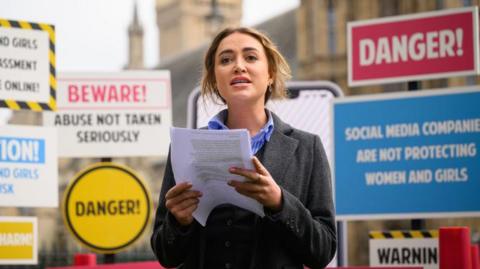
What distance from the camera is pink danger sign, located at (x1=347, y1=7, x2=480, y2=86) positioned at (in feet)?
30.5

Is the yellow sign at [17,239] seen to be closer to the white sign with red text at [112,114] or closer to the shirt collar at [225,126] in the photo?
the white sign with red text at [112,114]

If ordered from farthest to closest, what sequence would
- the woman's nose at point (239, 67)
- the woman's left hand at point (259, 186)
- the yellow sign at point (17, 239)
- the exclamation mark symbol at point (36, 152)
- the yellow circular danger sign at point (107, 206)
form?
the yellow circular danger sign at point (107, 206) < the exclamation mark symbol at point (36, 152) < the yellow sign at point (17, 239) < the woman's nose at point (239, 67) < the woman's left hand at point (259, 186)

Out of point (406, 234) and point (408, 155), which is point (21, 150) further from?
point (406, 234)

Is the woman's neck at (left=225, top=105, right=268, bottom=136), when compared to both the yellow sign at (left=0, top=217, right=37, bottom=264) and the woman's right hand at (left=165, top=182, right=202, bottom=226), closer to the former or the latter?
the woman's right hand at (left=165, top=182, right=202, bottom=226)

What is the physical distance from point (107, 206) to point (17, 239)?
3.43 ft

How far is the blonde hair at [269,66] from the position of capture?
4395mm

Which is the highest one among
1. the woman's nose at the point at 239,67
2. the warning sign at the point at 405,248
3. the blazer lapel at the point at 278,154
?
the woman's nose at the point at 239,67

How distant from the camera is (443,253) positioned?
6477 millimetres

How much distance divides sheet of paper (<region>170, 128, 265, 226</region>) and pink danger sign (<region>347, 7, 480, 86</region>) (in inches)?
204

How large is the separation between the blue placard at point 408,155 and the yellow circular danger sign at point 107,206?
75.9 inches

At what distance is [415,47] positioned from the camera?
9539 mm

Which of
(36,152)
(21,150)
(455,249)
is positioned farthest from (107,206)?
(455,249)

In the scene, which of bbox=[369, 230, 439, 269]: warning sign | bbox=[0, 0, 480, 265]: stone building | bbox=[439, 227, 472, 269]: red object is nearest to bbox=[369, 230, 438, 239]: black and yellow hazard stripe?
bbox=[369, 230, 439, 269]: warning sign

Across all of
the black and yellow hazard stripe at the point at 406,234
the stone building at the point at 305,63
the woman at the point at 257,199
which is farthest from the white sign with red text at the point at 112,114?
the stone building at the point at 305,63
